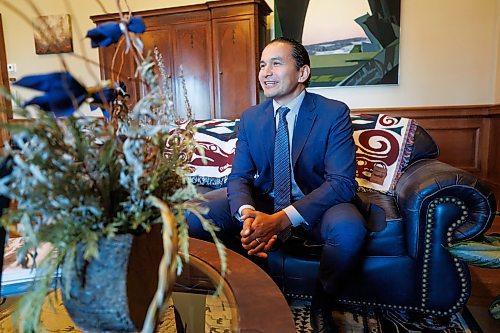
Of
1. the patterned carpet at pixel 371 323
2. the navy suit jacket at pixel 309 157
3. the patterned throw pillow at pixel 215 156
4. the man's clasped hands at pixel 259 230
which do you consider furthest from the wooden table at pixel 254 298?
the patterned throw pillow at pixel 215 156

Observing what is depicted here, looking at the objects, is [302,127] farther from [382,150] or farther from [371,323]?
[371,323]

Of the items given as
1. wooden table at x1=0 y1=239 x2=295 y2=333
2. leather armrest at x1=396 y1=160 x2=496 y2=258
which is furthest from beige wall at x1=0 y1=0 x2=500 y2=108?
wooden table at x1=0 y1=239 x2=295 y2=333

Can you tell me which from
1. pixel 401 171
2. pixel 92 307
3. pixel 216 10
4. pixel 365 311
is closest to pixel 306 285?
pixel 365 311

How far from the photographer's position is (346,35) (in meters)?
3.41

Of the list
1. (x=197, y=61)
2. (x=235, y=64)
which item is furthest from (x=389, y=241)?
(x=197, y=61)

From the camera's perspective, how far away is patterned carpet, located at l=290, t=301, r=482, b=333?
141cm

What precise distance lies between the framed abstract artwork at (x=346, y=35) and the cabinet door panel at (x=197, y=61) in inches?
28.8

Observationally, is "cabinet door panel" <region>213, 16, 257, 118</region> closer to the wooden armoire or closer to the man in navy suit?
the wooden armoire

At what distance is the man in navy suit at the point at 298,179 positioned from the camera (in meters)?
1.32

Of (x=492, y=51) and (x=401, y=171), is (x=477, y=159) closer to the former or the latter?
(x=492, y=51)

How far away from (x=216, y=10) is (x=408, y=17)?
177 centimetres

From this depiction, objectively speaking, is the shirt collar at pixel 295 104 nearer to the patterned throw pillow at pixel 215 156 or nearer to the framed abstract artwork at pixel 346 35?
the patterned throw pillow at pixel 215 156

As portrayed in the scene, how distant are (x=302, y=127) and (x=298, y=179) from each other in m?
0.23

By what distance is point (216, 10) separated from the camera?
3387mm
